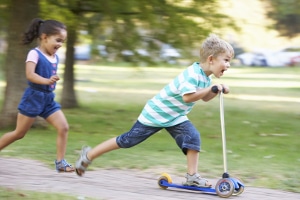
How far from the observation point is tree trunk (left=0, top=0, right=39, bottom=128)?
1102 centimetres

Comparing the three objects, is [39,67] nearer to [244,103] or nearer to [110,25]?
[110,25]

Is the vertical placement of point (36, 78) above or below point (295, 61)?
below

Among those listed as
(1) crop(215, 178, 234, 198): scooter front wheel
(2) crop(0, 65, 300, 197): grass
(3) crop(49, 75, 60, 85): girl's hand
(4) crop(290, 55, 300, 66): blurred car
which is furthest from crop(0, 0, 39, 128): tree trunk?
(4) crop(290, 55, 300, 66): blurred car

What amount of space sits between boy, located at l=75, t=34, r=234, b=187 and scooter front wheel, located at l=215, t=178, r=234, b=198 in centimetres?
23

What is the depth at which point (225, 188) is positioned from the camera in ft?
20.2

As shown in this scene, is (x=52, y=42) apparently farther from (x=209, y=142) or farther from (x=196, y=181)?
→ (x=209, y=142)

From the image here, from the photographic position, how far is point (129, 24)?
12961mm

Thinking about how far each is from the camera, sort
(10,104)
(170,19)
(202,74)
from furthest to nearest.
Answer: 1. (170,19)
2. (10,104)
3. (202,74)

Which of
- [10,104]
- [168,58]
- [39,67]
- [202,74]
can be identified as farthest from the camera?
[168,58]

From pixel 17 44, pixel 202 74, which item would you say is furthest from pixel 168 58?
pixel 202 74

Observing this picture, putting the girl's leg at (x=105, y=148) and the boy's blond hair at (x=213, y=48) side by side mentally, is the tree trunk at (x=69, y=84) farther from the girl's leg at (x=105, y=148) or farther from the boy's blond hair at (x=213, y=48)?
the boy's blond hair at (x=213, y=48)

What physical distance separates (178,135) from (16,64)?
17.3ft

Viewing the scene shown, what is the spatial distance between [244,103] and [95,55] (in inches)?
269

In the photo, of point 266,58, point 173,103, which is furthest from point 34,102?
point 266,58
